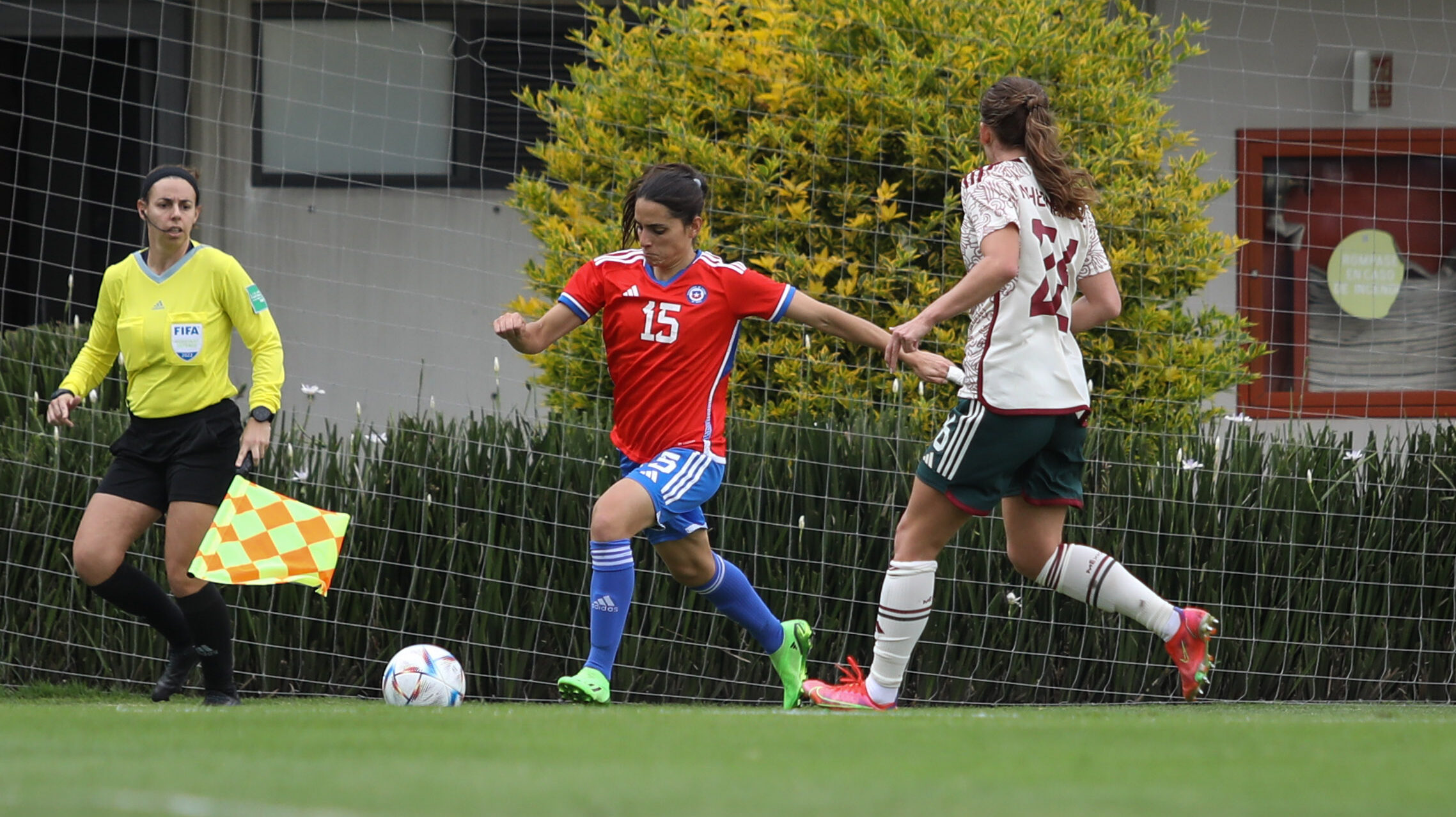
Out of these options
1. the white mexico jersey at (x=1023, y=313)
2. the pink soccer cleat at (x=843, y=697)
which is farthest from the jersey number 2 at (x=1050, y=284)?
the pink soccer cleat at (x=843, y=697)

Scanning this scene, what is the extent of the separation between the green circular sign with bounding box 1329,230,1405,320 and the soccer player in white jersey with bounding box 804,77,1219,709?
17.7ft

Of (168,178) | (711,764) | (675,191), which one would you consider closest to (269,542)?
(168,178)

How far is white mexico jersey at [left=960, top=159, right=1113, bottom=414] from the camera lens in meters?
5.07

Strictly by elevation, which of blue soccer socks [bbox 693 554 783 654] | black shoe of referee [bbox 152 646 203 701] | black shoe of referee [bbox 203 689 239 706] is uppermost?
blue soccer socks [bbox 693 554 783 654]

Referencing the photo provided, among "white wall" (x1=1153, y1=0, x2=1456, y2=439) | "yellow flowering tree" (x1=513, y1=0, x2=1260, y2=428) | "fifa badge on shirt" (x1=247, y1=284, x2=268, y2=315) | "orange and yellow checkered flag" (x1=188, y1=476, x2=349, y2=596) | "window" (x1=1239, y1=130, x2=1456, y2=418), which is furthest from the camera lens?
"white wall" (x1=1153, y1=0, x2=1456, y2=439)

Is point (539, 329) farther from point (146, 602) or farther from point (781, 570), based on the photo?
point (781, 570)

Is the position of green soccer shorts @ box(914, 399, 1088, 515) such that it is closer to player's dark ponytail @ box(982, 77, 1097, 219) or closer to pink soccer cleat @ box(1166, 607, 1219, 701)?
pink soccer cleat @ box(1166, 607, 1219, 701)

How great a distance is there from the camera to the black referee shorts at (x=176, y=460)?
560cm

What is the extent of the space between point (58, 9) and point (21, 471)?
4.74 meters

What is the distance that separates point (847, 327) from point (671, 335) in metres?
0.57

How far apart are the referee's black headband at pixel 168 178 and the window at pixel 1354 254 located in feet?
20.3

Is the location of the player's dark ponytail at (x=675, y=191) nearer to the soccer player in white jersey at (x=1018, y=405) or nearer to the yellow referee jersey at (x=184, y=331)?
the soccer player in white jersey at (x=1018, y=405)

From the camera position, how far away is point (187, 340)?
564 cm

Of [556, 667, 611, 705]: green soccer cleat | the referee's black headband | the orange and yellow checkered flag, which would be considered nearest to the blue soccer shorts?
[556, 667, 611, 705]: green soccer cleat
